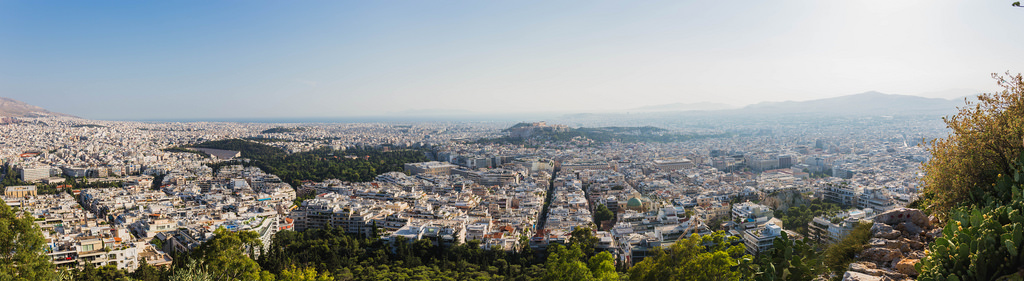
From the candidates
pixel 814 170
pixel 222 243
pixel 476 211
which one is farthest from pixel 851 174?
pixel 222 243

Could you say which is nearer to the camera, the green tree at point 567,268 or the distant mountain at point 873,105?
the green tree at point 567,268

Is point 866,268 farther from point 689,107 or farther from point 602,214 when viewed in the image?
point 689,107

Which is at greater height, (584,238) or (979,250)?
(979,250)

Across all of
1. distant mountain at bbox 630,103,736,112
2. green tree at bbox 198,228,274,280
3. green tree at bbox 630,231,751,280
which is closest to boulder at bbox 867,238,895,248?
green tree at bbox 630,231,751,280

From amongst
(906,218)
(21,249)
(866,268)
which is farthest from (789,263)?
(21,249)

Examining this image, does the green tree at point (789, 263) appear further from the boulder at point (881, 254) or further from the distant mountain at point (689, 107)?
the distant mountain at point (689, 107)

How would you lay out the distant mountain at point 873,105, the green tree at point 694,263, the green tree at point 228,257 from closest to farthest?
the green tree at point 694,263 → the green tree at point 228,257 → the distant mountain at point 873,105

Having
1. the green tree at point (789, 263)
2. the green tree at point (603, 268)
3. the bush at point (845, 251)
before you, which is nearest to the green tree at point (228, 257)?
the green tree at point (603, 268)
